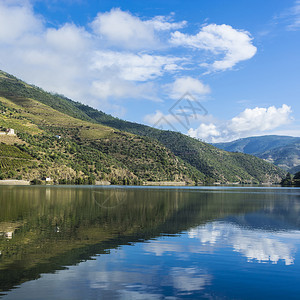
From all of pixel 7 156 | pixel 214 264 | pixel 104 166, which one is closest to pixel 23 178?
pixel 7 156

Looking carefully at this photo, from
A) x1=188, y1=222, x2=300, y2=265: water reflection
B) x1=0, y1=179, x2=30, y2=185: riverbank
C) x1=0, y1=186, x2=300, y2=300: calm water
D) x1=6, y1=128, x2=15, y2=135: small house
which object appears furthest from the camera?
x1=6, y1=128, x2=15, y2=135: small house

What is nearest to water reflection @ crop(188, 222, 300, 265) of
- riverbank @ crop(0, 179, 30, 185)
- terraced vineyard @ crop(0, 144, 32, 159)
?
riverbank @ crop(0, 179, 30, 185)

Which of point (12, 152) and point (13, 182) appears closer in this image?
point (13, 182)

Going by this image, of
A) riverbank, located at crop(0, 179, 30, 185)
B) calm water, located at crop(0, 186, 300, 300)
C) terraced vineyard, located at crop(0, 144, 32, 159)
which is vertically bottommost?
A: calm water, located at crop(0, 186, 300, 300)

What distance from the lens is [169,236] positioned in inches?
1092

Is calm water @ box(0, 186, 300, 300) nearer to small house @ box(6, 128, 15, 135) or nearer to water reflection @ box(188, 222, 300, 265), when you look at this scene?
water reflection @ box(188, 222, 300, 265)

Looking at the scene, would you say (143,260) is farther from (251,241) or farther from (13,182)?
(13,182)

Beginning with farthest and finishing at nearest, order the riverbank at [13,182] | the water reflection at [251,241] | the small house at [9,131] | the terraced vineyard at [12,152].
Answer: the small house at [9,131] < the terraced vineyard at [12,152] < the riverbank at [13,182] < the water reflection at [251,241]

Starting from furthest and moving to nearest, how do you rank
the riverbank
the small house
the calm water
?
the small house → the riverbank → the calm water

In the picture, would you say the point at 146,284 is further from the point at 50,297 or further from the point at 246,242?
the point at 246,242

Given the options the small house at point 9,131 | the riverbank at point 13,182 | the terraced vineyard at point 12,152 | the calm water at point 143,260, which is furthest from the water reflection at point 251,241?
the small house at point 9,131

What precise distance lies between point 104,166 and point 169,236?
166248 mm

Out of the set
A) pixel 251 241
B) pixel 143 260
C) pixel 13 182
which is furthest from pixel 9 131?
pixel 143 260

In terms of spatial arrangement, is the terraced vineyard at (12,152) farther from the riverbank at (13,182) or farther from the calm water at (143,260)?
the calm water at (143,260)
